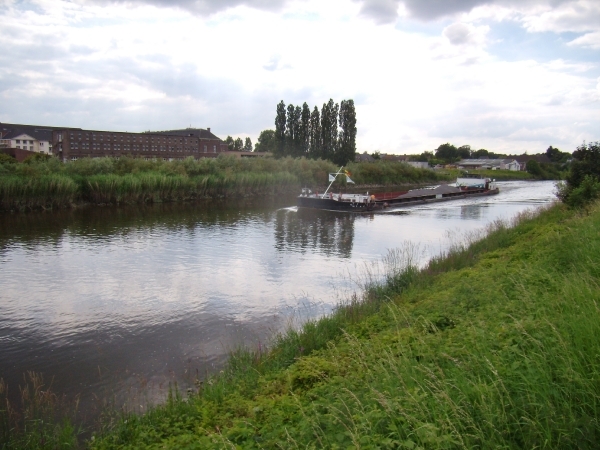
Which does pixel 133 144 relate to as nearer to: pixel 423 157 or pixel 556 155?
pixel 423 157

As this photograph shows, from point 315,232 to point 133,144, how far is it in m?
74.1

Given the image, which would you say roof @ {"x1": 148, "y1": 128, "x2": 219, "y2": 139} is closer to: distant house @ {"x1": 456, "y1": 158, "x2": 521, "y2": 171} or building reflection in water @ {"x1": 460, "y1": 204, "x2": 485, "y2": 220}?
building reflection in water @ {"x1": 460, "y1": 204, "x2": 485, "y2": 220}

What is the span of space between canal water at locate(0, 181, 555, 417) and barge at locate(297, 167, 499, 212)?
9.77m

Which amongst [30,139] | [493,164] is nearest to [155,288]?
[30,139]

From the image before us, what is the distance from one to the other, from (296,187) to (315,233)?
32.8 metres

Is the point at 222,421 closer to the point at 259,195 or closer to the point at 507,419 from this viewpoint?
the point at 507,419

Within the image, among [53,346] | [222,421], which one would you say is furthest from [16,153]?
[222,421]

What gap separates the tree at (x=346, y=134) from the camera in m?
87.3

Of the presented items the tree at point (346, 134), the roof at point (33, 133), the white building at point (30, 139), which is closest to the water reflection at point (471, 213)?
the tree at point (346, 134)

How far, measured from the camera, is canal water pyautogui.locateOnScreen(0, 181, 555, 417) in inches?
388

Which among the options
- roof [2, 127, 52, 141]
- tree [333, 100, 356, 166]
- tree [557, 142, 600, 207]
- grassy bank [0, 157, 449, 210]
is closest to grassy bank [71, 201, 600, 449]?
tree [557, 142, 600, 207]

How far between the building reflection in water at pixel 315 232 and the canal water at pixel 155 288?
4.0 inches

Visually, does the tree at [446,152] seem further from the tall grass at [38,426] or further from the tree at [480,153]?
the tall grass at [38,426]

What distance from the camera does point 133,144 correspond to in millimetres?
93000
